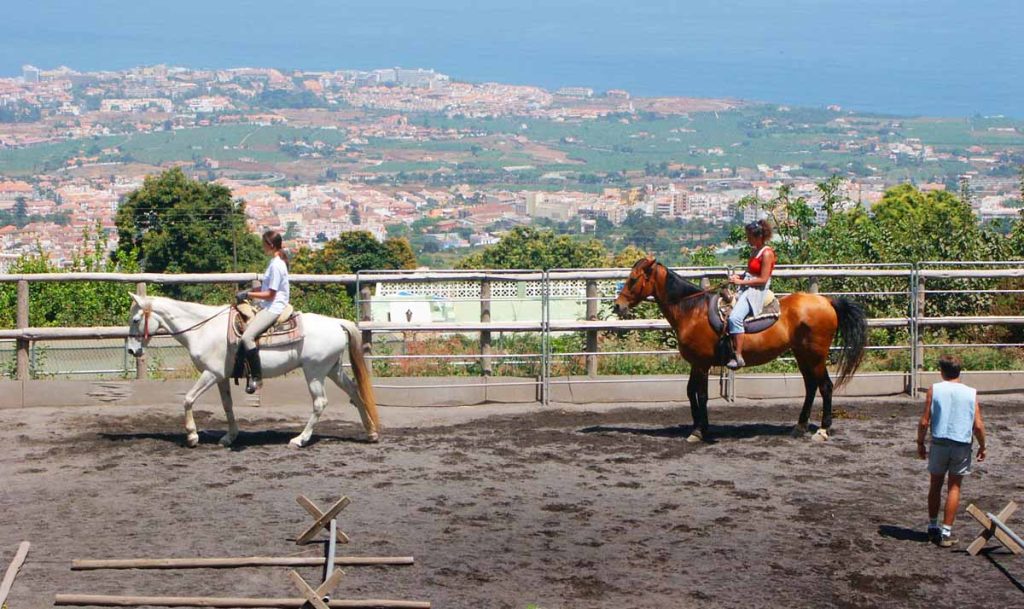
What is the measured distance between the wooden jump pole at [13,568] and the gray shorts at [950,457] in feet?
21.5

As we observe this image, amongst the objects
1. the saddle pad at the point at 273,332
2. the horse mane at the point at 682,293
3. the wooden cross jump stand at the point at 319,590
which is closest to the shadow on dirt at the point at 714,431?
the horse mane at the point at 682,293

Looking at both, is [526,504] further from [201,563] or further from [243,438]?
[243,438]

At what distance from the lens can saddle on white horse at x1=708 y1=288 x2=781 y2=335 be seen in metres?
13.3

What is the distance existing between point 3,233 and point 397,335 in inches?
A: 4224

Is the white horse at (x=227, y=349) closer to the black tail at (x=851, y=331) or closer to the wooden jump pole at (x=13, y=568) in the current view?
the wooden jump pole at (x=13, y=568)

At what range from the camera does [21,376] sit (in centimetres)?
1468

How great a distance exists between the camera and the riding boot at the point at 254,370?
12.7m

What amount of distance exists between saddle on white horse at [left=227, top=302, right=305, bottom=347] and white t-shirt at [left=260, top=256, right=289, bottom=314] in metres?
0.09

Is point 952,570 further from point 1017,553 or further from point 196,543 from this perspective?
point 196,543

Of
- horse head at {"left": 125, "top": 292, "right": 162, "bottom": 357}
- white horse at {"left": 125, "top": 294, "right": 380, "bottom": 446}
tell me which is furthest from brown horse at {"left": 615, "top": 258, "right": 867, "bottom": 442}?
horse head at {"left": 125, "top": 292, "right": 162, "bottom": 357}

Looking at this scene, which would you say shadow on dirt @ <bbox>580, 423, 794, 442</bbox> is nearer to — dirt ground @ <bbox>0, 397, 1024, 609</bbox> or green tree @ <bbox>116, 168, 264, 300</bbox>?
dirt ground @ <bbox>0, 397, 1024, 609</bbox>

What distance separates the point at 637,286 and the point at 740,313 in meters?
1.16

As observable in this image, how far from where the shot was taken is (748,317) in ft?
43.7

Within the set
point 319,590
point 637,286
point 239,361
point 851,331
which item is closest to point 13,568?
point 319,590
